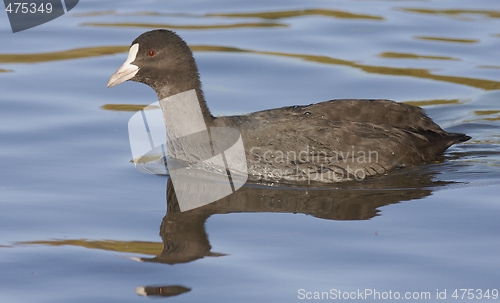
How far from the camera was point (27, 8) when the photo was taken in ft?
39.8

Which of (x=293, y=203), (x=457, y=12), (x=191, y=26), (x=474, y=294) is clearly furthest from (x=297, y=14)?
(x=474, y=294)

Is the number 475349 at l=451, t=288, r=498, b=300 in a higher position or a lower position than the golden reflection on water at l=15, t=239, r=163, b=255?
lower

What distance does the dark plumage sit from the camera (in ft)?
20.4

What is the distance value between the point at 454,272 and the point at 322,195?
158cm

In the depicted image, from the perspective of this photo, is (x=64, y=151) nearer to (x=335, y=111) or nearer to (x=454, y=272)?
(x=335, y=111)

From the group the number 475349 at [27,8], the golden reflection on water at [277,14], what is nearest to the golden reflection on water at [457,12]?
the golden reflection on water at [277,14]

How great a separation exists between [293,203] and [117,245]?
4.38 feet

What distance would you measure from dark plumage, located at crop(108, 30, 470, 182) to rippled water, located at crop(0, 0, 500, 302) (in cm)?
20

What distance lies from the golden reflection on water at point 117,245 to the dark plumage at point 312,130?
60.0 inches

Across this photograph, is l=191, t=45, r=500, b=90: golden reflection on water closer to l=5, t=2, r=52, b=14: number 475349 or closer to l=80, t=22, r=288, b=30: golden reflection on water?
l=80, t=22, r=288, b=30: golden reflection on water

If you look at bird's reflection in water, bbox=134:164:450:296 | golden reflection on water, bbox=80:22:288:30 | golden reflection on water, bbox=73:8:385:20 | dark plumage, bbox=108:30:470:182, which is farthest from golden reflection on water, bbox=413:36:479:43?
bird's reflection in water, bbox=134:164:450:296

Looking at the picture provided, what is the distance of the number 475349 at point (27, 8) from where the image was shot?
11.9 meters

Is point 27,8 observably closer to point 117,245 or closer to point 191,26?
point 191,26

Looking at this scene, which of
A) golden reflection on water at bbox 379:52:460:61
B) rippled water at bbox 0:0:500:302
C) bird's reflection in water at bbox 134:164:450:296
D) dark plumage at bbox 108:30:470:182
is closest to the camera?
rippled water at bbox 0:0:500:302
